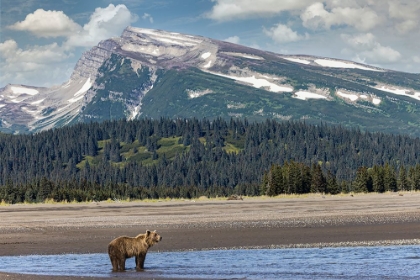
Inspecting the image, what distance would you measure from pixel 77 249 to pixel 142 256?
8.87 meters

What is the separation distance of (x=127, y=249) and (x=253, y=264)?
5813 mm

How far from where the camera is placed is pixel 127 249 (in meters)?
31.6

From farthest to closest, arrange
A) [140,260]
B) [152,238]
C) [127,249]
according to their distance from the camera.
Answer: [152,238]
[140,260]
[127,249]

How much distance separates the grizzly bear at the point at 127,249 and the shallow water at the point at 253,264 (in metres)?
0.46

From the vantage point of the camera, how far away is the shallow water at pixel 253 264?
2795 cm

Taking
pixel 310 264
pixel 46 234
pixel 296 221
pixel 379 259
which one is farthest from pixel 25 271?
pixel 296 221

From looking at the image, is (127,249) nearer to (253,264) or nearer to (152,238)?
(152,238)

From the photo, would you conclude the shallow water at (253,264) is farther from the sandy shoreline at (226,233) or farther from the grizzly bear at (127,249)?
the sandy shoreline at (226,233)

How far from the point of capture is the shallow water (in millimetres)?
27953

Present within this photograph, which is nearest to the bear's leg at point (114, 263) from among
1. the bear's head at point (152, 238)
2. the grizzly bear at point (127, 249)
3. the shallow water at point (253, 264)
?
the grizzly bear at point (127, 249)

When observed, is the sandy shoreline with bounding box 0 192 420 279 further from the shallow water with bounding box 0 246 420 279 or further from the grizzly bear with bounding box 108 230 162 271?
the grizzly bear with bounding box 108 230 162 271

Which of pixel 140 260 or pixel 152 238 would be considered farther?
pixel 152 238

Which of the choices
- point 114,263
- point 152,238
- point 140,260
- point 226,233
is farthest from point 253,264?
point 226,233

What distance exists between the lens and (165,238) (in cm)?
4381
